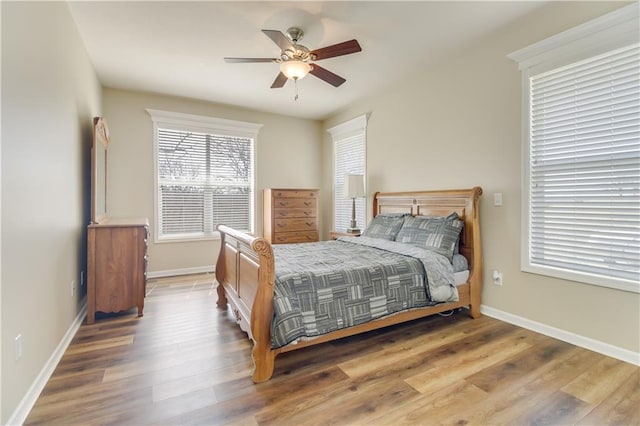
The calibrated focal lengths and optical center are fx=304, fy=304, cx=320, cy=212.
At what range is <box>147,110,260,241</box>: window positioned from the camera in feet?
15.1

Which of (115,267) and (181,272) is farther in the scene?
(181,272)

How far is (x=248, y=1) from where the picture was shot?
2.43m

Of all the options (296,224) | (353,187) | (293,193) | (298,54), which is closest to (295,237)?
(296,224)

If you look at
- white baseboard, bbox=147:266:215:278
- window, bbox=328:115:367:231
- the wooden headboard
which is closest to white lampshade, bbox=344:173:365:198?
window, bbox=328:115:367:231

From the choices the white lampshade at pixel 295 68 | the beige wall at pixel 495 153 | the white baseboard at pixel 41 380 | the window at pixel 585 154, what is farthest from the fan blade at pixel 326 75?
the white baseboard at pixel 41 380

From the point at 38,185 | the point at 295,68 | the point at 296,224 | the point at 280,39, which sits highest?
the point at 280,39

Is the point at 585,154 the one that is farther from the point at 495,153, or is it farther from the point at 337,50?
the point at 337,50

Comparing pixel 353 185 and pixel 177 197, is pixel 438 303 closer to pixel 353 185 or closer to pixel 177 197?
pixel 353 185

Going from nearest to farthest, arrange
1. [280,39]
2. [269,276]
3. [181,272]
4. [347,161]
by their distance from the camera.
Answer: [269,276] → [280,39] → [181,272] → [347,161]

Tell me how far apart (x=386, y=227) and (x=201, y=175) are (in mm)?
3065

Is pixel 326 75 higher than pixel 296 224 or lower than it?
higher

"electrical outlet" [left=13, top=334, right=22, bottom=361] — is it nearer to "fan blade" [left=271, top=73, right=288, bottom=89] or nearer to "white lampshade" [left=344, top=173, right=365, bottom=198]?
"fan blade" [left=271, top=73, right=288, bottom=89]

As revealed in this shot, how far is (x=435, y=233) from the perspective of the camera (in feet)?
9.96

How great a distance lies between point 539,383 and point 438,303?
0.89 m
